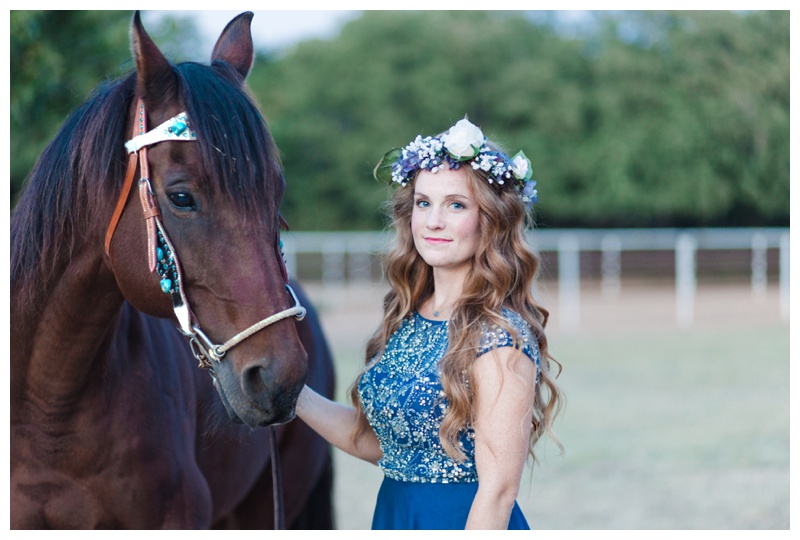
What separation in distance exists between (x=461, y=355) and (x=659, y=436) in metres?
5.07

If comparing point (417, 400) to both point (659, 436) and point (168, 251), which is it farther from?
point (659, 436)

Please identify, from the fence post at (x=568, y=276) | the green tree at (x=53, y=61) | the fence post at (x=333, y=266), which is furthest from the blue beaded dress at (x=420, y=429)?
the fence post at (x=333, y=266)

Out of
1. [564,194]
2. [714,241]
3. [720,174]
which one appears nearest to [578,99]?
[564,194]

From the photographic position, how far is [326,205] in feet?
81.9

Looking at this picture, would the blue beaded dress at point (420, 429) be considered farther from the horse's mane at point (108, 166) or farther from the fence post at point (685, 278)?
the fence post at point (685, 278)

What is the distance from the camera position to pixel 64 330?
6.97 feet

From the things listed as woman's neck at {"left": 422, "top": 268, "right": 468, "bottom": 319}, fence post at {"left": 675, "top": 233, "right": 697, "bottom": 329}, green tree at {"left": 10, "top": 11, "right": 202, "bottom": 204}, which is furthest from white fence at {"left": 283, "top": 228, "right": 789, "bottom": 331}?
woman's neck at {"left": 422, "top": 268, "right": 468, "bottom": 319}

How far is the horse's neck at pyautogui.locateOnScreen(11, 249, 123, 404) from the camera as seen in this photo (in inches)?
81.9

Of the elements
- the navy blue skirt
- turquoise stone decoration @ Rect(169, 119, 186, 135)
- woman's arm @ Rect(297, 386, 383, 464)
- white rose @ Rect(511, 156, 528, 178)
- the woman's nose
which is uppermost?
turquoise stone decoration @ Rect(169, 119, 186, 135)

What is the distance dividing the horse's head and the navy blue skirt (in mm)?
538

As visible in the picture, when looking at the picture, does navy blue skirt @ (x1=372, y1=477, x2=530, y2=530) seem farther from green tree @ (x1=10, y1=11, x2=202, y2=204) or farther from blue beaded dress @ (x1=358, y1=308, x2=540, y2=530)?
green tree @ (x1=10, y1=11, x2=202, y2=204)

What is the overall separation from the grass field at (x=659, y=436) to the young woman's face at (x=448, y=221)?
1.83 feet

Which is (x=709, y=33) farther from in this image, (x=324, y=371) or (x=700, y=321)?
(x=324, y=371)

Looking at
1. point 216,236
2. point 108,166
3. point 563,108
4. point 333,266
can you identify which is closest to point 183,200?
point 216,236
